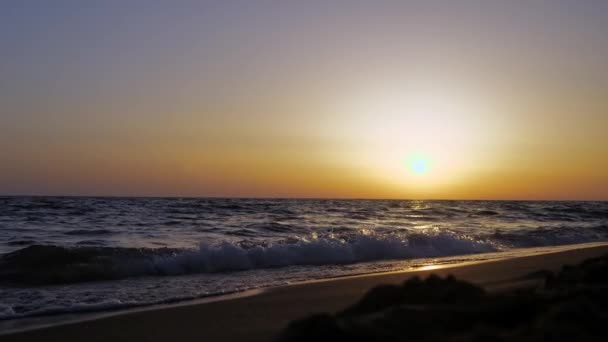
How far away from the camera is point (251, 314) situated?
579 cm

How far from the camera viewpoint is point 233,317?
565cm

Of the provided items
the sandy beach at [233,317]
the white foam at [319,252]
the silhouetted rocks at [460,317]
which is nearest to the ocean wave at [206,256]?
the white foam at [319,252]

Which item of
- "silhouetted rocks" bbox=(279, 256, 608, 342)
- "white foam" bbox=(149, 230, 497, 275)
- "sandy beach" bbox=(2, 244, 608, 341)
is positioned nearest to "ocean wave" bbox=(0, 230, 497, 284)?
"white foam" bbox=(149, 230, 497, 275)

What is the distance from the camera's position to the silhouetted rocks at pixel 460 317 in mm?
3123

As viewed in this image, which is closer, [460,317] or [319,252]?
[460,317]

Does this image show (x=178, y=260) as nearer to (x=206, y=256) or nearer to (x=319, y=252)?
(x=206, y=256)

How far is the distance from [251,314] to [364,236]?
348 inches

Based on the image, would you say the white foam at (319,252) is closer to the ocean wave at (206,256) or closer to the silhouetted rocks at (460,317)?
the ocean wave at (206,256)

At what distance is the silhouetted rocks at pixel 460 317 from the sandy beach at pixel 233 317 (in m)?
1.22

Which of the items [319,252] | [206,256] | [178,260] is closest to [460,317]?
[178,260]

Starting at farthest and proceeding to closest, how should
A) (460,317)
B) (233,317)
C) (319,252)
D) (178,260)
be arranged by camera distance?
(319,252) → (178,260) → (233,317) → (460,317)

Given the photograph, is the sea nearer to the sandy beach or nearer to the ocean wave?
the ocean wave

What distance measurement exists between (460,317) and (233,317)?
2.70 m

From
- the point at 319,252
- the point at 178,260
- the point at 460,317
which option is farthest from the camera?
the point at 319,252
